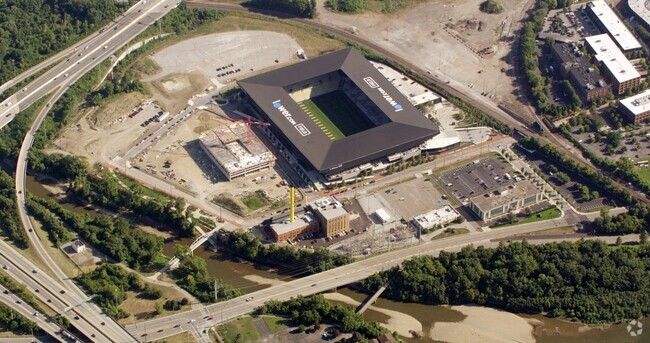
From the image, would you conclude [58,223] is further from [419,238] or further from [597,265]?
[597,265]

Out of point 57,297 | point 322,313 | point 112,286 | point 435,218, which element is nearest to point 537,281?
point 435,218

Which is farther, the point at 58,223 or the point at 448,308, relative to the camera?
the point at 58,223

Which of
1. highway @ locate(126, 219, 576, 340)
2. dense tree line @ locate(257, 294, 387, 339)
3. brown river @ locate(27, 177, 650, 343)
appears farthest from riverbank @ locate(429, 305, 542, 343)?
highway @ locate(126, 219, 576, 340)

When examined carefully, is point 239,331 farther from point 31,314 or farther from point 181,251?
point 31,314

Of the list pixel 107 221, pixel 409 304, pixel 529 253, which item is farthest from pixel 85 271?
pixel 529 253

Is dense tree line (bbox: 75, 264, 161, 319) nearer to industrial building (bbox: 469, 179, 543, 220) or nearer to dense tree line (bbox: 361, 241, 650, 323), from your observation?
dense tree line (bbox: 361, 241, 650, 323)

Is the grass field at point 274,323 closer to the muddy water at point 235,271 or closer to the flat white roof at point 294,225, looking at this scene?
the muddy water at point 235,271
